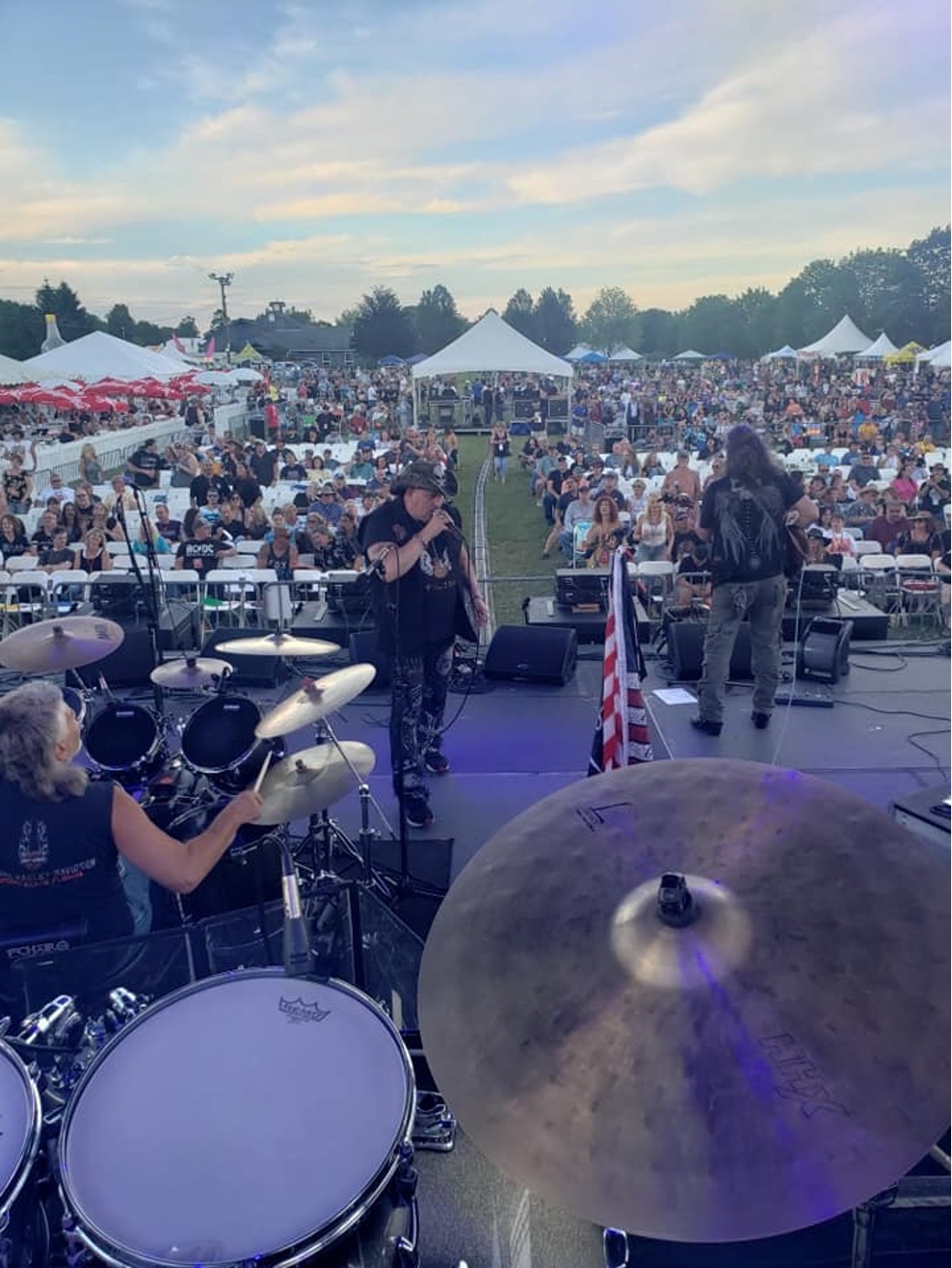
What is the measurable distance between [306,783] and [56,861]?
2.93ft

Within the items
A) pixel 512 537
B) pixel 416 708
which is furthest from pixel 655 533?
pixel 416 708

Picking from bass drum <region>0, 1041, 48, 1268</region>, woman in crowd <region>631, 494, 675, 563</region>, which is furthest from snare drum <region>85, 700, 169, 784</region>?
woman in crowd <region>631, 494, 675, 563</region>

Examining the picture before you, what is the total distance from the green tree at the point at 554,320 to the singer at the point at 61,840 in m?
76.0

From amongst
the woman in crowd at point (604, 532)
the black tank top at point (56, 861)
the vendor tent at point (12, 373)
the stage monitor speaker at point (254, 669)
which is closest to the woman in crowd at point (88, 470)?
the vendor tent at point (12, 373)

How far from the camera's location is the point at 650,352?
264ft

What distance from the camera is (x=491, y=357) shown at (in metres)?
19.2

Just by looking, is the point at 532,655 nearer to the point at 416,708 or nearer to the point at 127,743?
the point at 416,708

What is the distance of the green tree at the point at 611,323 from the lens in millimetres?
87500

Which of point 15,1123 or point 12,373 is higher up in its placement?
point 12,373

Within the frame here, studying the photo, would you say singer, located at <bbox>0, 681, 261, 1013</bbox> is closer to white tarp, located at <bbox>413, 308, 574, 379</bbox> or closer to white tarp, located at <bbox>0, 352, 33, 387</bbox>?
white tarp, located at <bbox>413, 308, 574, 379</bbox>

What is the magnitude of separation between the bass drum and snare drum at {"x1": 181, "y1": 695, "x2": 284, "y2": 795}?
1.72 meters

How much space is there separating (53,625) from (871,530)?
9.50 metres

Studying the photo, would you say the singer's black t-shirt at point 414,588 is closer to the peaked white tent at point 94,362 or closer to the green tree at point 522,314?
the peaked white tent at point 94,362

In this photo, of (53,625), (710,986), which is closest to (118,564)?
(53,625)
